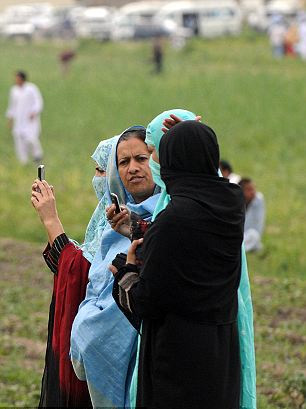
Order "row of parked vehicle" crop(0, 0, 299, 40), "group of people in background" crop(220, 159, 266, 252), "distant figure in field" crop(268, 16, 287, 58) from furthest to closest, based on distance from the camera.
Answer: "row of parked vehicle" crop(0, 0, 299, 40) < "distant figure in field" crop(268, 16, 287, 58) < "group of people in background" crop(220, 159, 266, 252)

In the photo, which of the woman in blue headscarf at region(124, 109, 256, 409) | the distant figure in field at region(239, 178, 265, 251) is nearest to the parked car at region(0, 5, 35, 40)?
the distant figure in field at region(239, 178, 265, 251)

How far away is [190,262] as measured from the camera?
3.77 m

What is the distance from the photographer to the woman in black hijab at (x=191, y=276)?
3.76m

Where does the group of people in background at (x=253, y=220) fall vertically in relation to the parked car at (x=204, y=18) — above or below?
above

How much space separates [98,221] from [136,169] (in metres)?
0.41

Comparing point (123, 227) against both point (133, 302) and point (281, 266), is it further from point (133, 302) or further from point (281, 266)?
point (281, 266)

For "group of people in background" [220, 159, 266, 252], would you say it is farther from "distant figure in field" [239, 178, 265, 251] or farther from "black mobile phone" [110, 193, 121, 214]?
"black mobile phone" [110, 193, 121, 214]

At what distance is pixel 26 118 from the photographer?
20.0 meters

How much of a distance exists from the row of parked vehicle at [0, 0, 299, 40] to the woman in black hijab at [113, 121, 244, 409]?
45.9 meters

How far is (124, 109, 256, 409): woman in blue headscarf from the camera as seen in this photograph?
3.99m

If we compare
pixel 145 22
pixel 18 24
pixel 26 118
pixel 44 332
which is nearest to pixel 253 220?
pixel 44 332

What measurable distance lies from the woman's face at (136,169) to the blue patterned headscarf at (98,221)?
14 cm

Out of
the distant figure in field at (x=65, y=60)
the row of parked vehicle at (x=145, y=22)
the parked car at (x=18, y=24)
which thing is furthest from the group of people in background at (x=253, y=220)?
the parked car at (x=18, y=24)

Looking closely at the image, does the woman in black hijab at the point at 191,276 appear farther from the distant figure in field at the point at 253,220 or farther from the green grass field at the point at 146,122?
the distant figure in field at the point at 253,220
